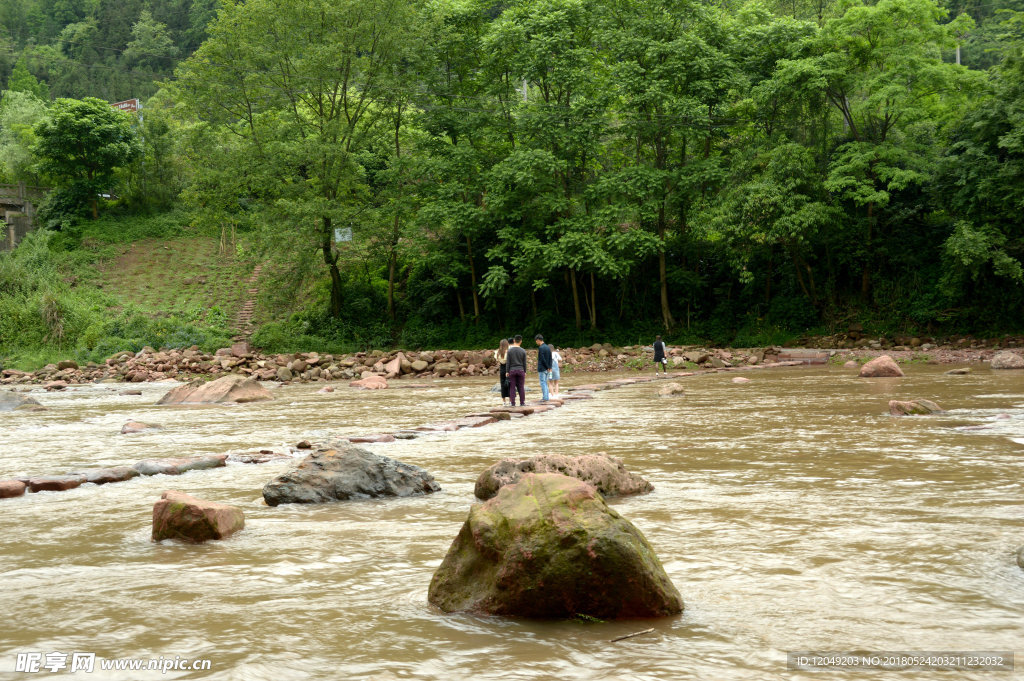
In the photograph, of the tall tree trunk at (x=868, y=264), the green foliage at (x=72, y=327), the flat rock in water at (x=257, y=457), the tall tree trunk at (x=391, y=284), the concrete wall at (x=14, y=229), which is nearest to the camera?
the flat rock in water at (x=257, y=457)

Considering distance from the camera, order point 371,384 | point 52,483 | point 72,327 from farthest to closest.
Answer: point 72,327 → point 371,384 → point 52,483

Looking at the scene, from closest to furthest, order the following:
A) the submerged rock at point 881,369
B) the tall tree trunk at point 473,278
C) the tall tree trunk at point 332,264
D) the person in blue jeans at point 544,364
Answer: the person in blue jeans at point 544,364
the submerged rock at point 881,369
the tall tree trunk at point 332,264
the tall tree trunk at point 473,278

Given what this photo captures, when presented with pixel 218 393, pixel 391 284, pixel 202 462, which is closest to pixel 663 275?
pixel 391 284

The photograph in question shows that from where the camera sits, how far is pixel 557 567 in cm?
453

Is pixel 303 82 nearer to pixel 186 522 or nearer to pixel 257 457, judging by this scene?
pixel 257 457

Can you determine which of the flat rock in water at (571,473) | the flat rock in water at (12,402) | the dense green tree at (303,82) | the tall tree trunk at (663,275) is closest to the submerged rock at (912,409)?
the flat rock in water at (571,473)

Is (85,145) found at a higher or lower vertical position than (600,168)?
higher

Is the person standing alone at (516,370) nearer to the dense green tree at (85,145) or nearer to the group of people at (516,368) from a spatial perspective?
the group of people at (516,368)

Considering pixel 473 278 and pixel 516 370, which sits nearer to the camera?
pixel 516 370

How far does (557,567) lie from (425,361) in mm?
26874

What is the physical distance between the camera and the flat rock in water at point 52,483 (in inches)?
355

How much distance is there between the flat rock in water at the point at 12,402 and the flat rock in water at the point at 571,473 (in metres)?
17.4

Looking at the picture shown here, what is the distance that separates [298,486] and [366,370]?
2242 centimetres

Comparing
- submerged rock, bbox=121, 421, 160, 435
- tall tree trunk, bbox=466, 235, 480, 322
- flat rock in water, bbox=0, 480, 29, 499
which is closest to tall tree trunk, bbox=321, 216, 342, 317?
tall tree trunk, bbox=466, 235, 480, 322
